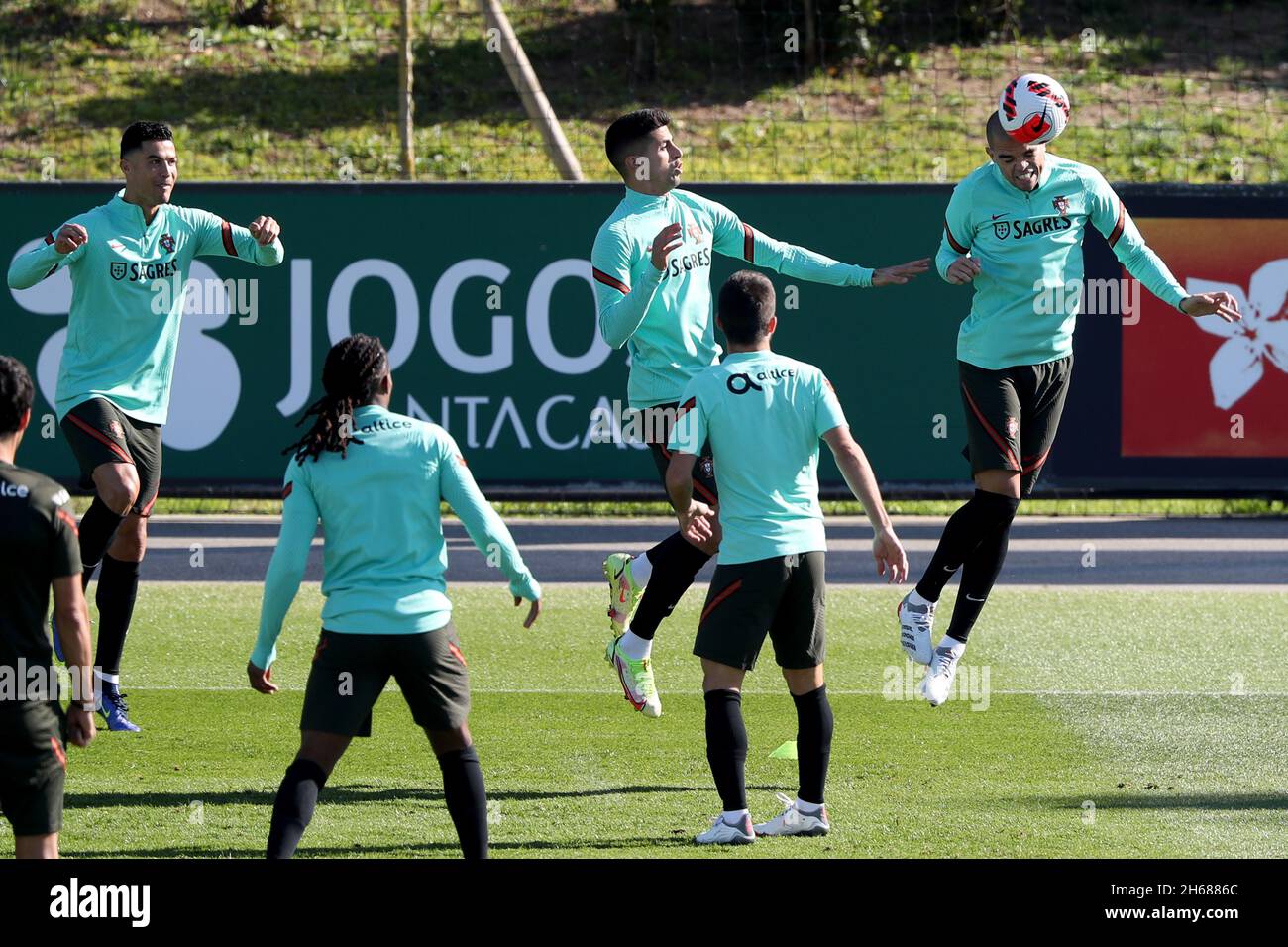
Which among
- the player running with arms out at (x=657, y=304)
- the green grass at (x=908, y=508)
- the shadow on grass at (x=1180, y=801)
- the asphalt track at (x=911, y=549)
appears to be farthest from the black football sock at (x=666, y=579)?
the green grass at (x=908, y=508)

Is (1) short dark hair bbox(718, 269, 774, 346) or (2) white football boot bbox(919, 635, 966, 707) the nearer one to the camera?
(1) short dark hair bbox(718, 269, 774, 346)

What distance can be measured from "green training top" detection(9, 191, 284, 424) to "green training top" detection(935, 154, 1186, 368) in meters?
3.02

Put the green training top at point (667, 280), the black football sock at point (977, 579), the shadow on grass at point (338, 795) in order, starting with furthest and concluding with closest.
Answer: the black football sock at point (977, 579) < the green training top at point (667, 280) < the shadow on grass at point (338, 795)

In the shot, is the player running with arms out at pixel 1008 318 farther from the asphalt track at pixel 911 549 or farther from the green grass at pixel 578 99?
the green grass at pixel 578 99

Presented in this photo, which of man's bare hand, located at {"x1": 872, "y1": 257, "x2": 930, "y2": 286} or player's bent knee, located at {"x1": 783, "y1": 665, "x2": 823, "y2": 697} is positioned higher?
man's bare hand, located at {"x1": 872, "y1": 257, "x2": 930, "y2": 286}

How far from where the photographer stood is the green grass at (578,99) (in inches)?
799

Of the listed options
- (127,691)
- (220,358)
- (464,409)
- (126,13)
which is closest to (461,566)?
(464,409)

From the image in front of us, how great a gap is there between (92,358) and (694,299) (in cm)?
257

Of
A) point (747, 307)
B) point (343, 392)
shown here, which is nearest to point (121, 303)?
point (343, 392)

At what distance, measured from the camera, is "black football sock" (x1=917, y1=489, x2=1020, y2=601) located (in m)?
7.48

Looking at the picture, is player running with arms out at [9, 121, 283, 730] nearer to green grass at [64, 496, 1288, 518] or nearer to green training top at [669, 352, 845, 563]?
green training top at [669, 352, 845, 563]

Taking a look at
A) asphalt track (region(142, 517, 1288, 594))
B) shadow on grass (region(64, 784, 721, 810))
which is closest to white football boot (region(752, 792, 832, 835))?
shadow on grass (region(64, 784, 721, 810))

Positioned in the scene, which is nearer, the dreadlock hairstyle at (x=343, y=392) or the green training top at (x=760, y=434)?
the dreadlock hairstyle at (x=343, y=392)
